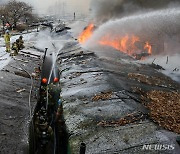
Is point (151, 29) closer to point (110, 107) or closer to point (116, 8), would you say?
point (116, 8)

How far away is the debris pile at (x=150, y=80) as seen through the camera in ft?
37.7

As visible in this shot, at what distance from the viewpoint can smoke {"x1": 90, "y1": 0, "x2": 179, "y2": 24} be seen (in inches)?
1281

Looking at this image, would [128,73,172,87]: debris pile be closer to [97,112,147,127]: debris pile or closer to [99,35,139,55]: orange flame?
[97,112,147,127]: debris pile

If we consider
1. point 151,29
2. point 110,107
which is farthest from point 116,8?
point 110,107

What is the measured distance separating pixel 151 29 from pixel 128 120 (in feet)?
74.3

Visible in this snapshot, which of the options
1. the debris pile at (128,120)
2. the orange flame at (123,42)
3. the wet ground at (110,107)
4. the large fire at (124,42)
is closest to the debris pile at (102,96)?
the wet ground at (110,107)

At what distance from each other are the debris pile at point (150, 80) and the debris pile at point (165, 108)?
45.2 inches

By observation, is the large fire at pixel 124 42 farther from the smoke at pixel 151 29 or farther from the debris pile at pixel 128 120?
the debris pile at pixel 128 120

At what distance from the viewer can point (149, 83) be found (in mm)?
11344

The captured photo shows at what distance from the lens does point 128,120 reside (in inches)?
294

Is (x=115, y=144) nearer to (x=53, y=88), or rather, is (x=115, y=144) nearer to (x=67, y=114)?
(x=67, y=114)

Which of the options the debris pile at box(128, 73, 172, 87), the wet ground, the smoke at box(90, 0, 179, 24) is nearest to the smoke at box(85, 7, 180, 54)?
the smoke at box(90, 0, 179, 24)

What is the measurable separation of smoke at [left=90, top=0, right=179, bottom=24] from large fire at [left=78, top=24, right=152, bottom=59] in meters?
6.42

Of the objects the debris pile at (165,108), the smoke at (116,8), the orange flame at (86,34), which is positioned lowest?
the debris pile at (165,108)
